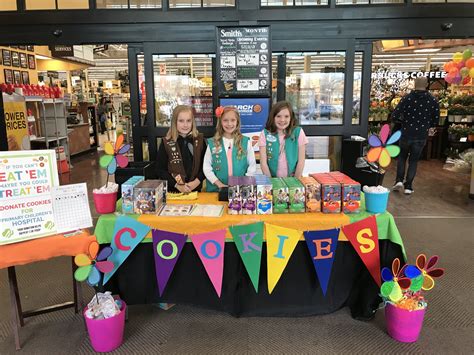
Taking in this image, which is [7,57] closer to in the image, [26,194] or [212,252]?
[26,194]

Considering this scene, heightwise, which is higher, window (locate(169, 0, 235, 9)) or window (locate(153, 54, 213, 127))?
window (locate(169, 0, 235, 9))

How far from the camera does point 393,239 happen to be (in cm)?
258

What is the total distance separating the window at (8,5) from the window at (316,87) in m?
3.10

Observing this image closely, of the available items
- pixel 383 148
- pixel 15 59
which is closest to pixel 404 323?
pixel 383 148

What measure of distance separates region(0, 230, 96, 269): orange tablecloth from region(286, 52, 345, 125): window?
3165 millimetres

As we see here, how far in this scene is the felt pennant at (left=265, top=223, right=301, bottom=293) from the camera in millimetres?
2527

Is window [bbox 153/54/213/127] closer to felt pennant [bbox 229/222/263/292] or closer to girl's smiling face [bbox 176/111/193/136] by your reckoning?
girl's smiling face [bbox 176/111/193/136]

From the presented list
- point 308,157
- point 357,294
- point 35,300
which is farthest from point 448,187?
point 35,300

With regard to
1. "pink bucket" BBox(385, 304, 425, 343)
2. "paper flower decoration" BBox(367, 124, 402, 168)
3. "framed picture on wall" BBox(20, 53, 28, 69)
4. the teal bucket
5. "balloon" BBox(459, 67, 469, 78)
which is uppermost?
"framed picture on wall" BBox(20, 53, 28, 69)

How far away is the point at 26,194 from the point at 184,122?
1.30 meters

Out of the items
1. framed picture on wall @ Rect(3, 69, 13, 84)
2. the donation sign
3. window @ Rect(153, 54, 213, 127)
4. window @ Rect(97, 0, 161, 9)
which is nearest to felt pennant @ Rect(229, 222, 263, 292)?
the donation sign

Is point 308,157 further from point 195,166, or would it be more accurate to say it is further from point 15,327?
point 15,327

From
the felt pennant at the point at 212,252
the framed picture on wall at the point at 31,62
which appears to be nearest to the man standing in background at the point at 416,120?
the felt pennant at the point at 212,252

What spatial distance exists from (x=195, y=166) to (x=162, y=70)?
182 centimetres
